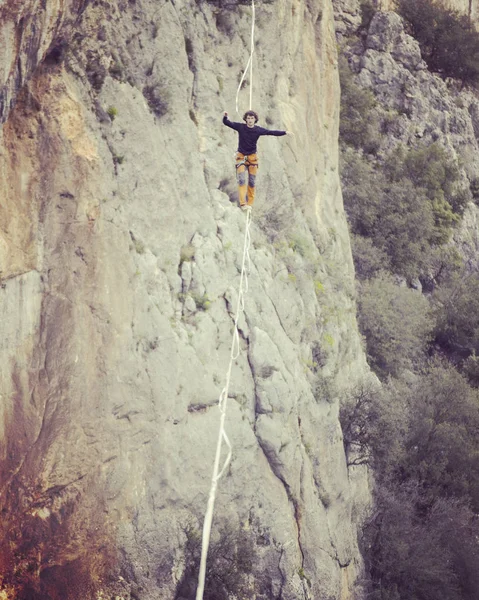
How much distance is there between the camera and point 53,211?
40.4 ft

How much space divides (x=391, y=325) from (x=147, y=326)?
12.5m

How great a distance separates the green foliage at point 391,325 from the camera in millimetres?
Result: 23719

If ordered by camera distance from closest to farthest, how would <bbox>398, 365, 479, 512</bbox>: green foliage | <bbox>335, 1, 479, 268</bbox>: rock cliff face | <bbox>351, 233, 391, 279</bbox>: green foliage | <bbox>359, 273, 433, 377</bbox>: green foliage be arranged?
<bbox>398, 365, 479, 512</bbox>: green foliage → <bbox>359, 273, 433, 377</bbox>: green foliage → <bbox>351, 233, 391, 279</bbox>: green foliage → <bbox>335, 1, 479, 268</bbox>: rock cliff face

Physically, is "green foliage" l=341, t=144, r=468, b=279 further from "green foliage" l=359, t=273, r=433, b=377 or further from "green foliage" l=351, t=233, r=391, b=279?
"green foliage" l=359, t=273, r=433, b=377

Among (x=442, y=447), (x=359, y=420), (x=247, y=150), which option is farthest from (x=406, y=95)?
(x=247, y=150)

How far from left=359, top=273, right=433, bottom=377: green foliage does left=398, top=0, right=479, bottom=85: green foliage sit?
1451 cm

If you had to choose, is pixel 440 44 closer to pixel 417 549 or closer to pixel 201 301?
pixel 417 549

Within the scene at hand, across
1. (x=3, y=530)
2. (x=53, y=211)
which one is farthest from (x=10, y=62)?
(x=3, y=530)

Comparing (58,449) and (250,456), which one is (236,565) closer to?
(250,456)

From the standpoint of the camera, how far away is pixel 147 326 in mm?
13180

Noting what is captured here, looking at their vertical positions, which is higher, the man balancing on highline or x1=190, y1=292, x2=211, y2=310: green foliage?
the man balancing on highline

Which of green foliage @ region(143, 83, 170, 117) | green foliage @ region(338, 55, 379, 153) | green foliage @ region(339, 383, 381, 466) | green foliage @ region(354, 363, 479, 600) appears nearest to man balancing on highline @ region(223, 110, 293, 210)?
green foliage @ region(143, 83, 170, 117)

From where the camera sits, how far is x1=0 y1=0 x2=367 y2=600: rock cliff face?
11.7 metres

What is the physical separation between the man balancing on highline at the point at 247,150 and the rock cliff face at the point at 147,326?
0.65 meters
